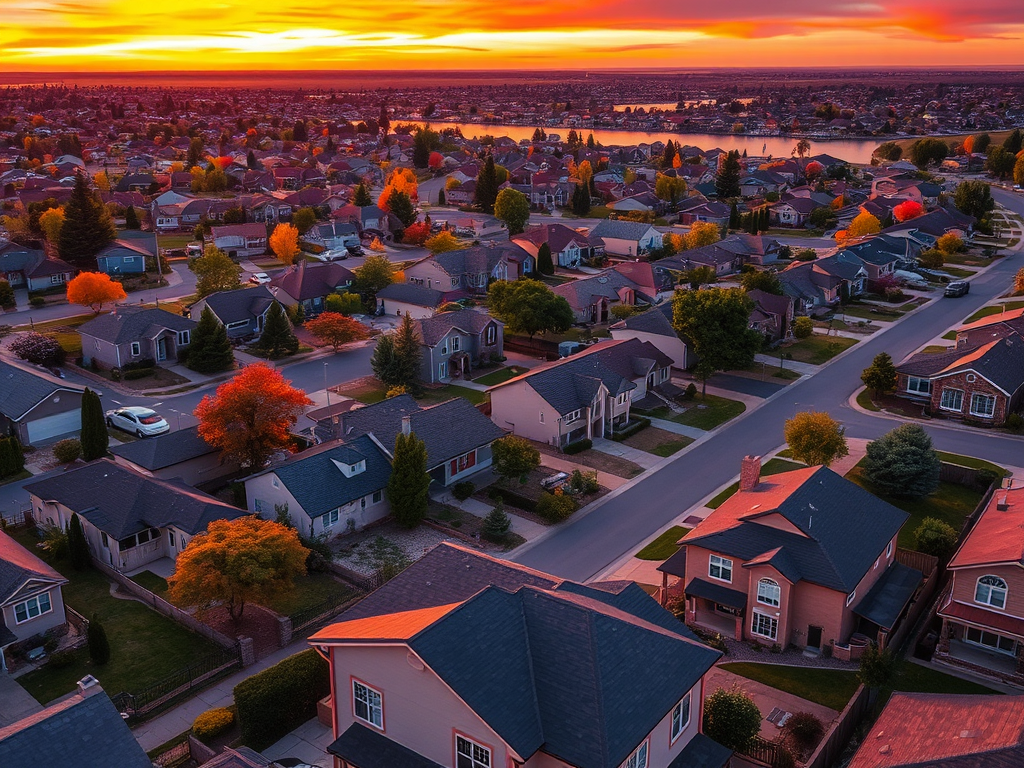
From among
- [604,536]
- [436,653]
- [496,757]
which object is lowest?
[604,536]

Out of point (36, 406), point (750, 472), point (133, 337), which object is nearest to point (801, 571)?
point (750, 472)

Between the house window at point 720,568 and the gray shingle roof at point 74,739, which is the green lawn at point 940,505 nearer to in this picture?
the house window at point 720,568

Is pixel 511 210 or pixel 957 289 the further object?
pixel 511 210

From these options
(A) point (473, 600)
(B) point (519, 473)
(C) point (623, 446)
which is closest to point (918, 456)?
(C) point (623, 446)

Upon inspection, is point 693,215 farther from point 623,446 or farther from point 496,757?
point 496,757

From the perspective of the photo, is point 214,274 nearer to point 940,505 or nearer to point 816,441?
point 816,441

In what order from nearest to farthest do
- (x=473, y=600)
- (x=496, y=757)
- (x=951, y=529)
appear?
(x=496, y=757)
(x=473, y=600)
(x=951, y=529)

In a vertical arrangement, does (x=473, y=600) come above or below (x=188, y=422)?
above
